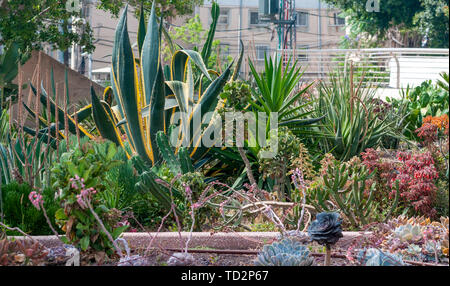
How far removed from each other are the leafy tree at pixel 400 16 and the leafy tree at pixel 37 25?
3.51 meters

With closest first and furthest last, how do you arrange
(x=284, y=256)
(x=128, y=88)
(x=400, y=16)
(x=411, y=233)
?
(x=284, y=256), (x=411, y=233), (x=128, y=88), (x=400, y=16)

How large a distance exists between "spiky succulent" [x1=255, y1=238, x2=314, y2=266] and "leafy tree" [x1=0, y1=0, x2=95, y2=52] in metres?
4.63

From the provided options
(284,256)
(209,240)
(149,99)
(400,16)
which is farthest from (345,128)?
(400,16)

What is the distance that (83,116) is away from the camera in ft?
12.4

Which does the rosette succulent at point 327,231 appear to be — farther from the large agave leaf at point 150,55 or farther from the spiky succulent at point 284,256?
the large agave leaf at point 150,55

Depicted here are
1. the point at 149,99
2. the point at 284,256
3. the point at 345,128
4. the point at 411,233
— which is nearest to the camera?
the point at 284,256

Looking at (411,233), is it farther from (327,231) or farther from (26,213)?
(26,213)

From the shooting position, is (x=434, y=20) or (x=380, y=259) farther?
(x=434, y=20)

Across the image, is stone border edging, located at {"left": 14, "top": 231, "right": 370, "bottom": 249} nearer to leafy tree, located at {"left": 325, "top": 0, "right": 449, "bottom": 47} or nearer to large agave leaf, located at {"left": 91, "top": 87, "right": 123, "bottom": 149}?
large agave leaf, located at {"left": 91, "top": 87, "right": 123, "bottom": 149}

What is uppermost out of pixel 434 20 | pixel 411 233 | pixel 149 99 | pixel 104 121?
pixel 434 20

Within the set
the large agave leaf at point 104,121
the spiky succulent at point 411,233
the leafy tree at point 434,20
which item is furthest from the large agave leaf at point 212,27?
the leafy tree at point 434,20

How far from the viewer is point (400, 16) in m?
10.3

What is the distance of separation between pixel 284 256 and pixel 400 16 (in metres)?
9.80
